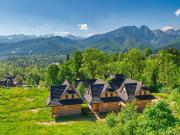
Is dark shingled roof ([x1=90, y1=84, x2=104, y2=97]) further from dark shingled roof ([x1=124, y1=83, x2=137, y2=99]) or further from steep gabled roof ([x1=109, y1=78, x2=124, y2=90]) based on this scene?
steep gabled roof ([x1=109, y1=78, x2=124, y2=90])

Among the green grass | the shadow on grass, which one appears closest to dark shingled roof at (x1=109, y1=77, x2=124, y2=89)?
the green grass

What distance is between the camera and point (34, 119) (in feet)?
182

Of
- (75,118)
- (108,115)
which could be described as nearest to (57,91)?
(75,118)

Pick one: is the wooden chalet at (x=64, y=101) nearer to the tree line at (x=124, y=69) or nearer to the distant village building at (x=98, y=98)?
the distant village building at (x=98, y=98)

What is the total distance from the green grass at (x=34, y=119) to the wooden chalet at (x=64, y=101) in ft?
5.30

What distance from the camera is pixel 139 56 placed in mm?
96750

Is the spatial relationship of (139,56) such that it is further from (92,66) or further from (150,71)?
(92,66)

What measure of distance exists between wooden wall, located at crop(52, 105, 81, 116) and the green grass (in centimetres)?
128

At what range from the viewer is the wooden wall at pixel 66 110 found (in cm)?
5841

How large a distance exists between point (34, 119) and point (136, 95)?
82.2 ft

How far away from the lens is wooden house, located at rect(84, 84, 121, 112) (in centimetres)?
6091

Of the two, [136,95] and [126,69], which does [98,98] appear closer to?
[136,95]

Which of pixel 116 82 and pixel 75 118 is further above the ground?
pixel 116 82

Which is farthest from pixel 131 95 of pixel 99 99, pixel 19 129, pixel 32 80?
pixel 32 80
